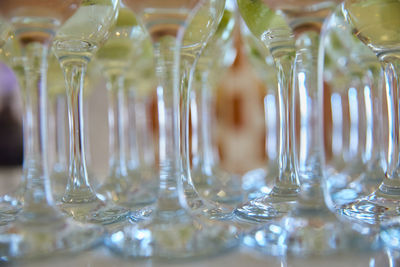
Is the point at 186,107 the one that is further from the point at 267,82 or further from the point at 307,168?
the point at 267,82

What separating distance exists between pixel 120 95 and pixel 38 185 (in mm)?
296

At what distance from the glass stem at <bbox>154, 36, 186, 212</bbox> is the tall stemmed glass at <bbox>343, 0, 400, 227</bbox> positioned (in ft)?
0.47

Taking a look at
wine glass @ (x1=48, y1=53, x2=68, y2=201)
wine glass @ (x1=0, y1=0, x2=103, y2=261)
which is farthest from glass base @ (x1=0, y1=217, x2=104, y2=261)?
wine glass @ (x1=48, y1=53, x2=68, y2=201)

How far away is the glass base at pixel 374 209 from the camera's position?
1.03 feet

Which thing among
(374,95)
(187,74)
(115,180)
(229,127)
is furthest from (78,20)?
(229,127)

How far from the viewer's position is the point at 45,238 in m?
0.27

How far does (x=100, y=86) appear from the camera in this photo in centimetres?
209

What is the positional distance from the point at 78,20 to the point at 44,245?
191mm

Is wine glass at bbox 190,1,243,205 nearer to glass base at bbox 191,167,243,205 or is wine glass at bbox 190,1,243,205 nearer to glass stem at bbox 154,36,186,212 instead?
glass base at bbox 191,167,243,205

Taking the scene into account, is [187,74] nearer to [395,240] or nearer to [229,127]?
[395,240]

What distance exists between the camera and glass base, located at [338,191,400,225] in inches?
12.4

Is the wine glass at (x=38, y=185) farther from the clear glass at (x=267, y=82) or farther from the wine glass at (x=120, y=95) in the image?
the clear glass at (x=267, y=82)

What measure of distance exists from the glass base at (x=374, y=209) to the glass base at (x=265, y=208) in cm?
4

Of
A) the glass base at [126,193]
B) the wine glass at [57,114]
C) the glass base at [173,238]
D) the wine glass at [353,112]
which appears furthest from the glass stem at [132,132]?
the glass base at [173,238]
